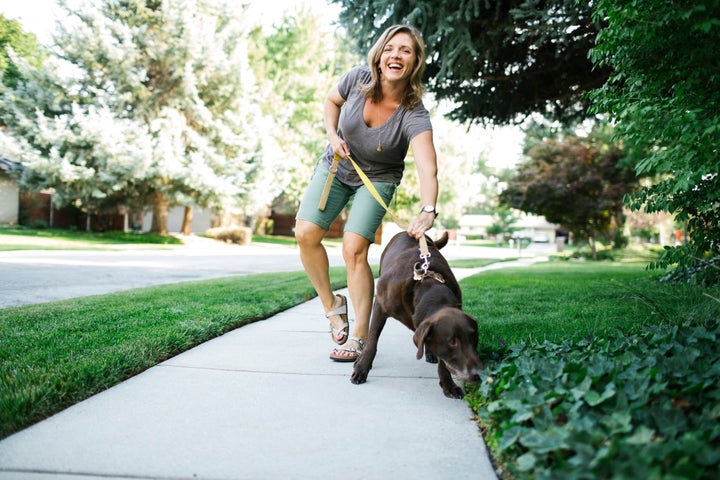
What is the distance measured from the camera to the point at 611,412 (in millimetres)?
1968

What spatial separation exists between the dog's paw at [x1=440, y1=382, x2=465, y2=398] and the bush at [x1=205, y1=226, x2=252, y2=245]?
2335 centimetres

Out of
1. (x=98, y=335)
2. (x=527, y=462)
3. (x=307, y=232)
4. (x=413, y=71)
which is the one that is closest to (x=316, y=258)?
(x=307, y=232)

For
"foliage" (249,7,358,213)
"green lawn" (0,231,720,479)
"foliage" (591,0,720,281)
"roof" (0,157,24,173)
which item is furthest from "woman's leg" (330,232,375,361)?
"foliage" (249,7,358,213)

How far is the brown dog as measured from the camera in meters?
2.73

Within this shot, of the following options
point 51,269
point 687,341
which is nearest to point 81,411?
point 687,341

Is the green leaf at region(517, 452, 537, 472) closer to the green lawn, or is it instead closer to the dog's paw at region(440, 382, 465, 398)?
the green lawn

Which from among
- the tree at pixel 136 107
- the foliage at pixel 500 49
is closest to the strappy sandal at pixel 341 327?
the foliage at pixel 500 49

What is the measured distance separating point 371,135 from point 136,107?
20.9m

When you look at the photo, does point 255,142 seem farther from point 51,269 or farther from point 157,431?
point 157,431

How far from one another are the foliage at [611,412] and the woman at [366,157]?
1.27 meters

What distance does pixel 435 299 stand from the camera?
3033 mm

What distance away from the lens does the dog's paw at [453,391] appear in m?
2.93

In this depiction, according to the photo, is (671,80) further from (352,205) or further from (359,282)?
(359,282)

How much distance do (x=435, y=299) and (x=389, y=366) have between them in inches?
31.1
